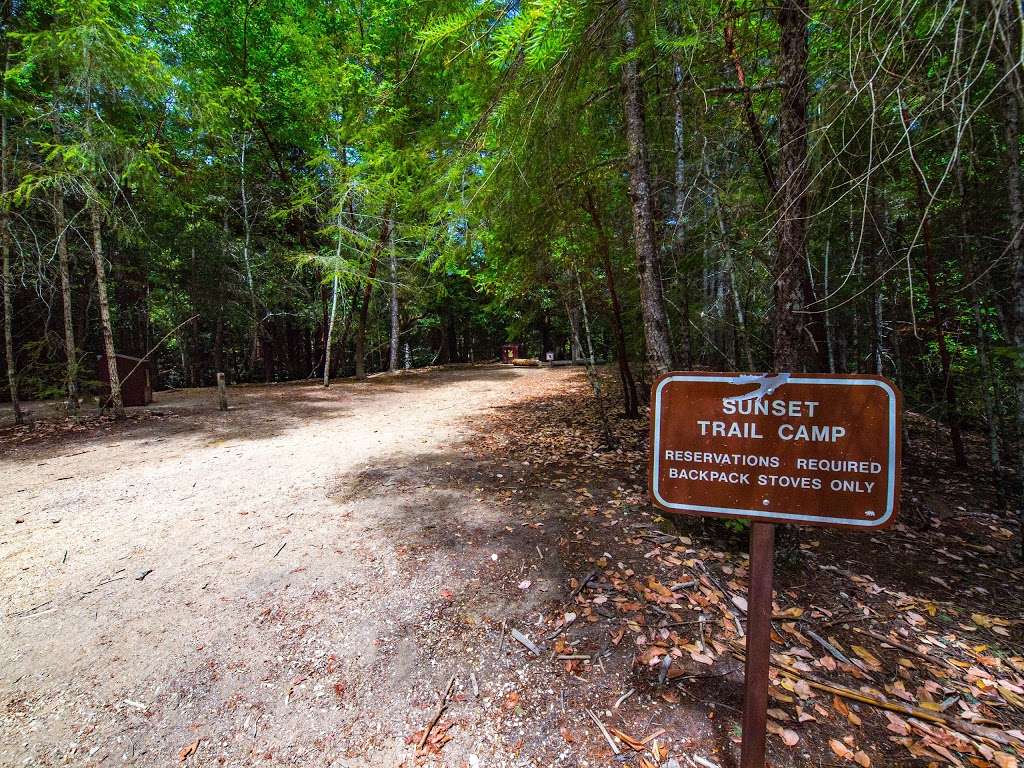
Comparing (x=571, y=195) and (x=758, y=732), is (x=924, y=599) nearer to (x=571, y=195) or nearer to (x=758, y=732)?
(x=758, y=732)

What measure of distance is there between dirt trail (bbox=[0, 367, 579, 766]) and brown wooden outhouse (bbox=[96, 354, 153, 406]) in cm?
383

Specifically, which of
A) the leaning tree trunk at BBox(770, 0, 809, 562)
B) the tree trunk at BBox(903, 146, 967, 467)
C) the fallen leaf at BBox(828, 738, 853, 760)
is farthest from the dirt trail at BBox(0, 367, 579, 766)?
the tree trunk at BBox(903, 146, 967, 467)

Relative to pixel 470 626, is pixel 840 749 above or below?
below

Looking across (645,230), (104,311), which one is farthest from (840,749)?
(104,311)

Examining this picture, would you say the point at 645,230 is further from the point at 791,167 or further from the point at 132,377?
the point at 132,377

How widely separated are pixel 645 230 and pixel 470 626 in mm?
3952

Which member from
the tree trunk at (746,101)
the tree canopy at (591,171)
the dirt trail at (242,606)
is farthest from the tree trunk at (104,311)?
the tree trunk at (746,101)

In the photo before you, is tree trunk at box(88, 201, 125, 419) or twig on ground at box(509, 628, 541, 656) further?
tree trunk at box(88, 201, 125, 419)

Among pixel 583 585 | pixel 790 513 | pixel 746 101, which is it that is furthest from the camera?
pixel 746 101

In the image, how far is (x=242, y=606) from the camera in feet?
9.35

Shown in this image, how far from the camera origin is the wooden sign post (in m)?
1.53

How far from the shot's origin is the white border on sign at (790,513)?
151cm

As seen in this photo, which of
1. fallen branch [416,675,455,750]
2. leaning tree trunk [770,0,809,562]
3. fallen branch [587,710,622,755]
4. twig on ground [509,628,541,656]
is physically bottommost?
fallen branch [587,710,622,755]

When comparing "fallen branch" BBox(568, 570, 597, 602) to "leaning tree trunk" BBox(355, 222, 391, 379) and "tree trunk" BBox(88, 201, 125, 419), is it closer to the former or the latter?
"tree trunk" BBox(88, 201, 125, 419)
